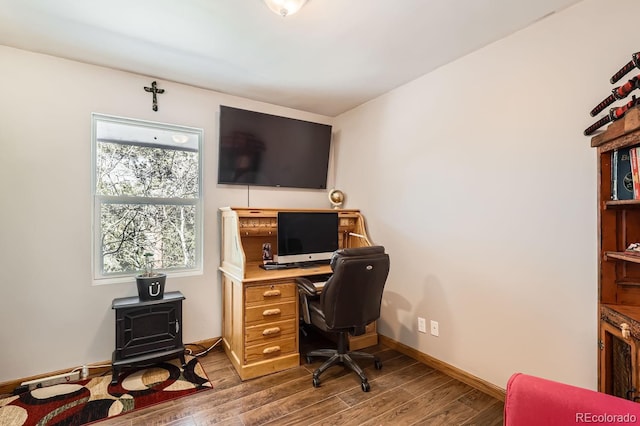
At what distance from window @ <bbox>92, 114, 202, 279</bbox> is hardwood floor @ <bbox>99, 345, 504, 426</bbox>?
1.14 m

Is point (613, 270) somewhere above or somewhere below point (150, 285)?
above

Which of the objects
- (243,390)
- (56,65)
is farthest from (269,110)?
(243,390)

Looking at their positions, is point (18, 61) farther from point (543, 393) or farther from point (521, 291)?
point (521, 291)

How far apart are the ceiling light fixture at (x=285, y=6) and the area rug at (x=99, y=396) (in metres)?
2.55

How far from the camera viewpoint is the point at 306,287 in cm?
236

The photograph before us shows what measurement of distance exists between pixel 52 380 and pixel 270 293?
1711 millimetres

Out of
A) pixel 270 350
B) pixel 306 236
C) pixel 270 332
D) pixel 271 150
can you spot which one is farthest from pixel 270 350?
pixel 271 150

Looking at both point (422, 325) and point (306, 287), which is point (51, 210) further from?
point (422, 325)

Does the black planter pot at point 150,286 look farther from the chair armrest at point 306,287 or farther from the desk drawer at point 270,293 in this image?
the chair armrest at point 306,287

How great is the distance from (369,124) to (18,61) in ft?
9.57

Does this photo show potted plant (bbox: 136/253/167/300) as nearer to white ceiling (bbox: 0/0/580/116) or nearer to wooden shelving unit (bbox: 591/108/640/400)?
white ceiling (bbox: 0/0/580/116)

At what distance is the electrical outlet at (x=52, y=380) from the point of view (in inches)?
86.0

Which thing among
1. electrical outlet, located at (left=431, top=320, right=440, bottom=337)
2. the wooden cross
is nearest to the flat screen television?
electrical outlet, located at (left=431, top=320, right=440, bottom=337)

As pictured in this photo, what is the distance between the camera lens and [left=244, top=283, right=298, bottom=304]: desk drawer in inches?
93.7
